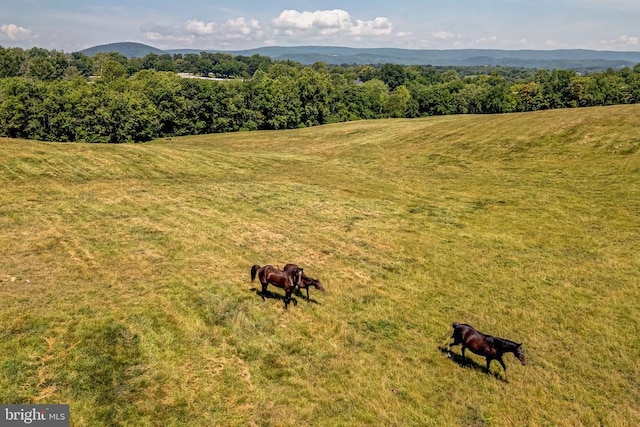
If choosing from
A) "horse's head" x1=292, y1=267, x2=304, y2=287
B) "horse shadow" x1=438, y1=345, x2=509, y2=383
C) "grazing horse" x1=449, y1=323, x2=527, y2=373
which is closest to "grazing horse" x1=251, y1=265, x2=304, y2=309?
"horse's head" x1=292, y1=267, x2=304, y2=287

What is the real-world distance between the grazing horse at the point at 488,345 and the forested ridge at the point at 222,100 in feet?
286

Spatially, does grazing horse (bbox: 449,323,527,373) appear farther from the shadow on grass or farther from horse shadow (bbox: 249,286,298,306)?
horse shadow (bbox: 249,286,298,306)

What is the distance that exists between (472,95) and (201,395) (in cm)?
13159

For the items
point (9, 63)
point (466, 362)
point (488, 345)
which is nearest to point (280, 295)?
point (466, 362)

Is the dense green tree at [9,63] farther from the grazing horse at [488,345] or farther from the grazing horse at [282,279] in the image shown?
the grazing horse at [488,345]

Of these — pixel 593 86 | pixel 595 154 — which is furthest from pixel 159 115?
pixel 593 86

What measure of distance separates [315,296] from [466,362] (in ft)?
22.8

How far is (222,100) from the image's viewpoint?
10319 cm

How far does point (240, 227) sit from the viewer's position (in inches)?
1023

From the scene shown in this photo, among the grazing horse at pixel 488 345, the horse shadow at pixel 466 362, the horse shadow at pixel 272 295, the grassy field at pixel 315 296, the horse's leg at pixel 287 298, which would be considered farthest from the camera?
the horse shadow at pixel 272 295

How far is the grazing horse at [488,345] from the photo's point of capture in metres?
12.6

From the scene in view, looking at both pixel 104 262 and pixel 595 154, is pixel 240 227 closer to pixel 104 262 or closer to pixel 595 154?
pixel 104 262

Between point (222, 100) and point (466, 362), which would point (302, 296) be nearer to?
point (466, 362)

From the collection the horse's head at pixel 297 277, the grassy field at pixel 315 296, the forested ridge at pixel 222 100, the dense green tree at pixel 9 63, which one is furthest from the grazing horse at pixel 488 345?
the dense green tree at pixel 9 63
